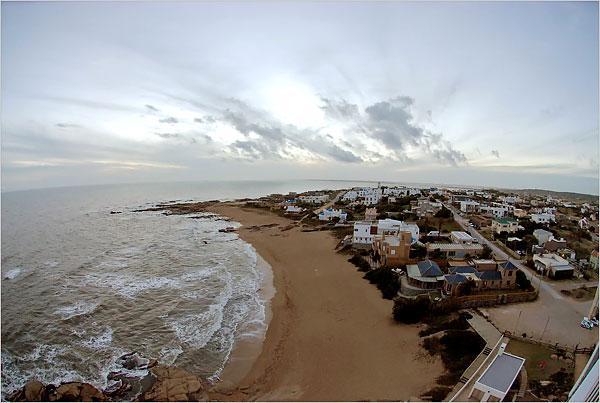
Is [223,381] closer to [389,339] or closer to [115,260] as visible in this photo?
[389,339]

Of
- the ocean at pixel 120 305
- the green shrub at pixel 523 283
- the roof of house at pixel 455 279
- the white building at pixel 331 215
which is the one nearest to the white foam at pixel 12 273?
the ocean at pixel 120 305

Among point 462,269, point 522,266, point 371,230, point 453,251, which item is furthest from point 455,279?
point 371,230

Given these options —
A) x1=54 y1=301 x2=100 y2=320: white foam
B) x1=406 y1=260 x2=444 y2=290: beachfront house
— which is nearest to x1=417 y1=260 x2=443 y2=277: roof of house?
x1=406 y1=260 x2=444 y2=290: beachfront house

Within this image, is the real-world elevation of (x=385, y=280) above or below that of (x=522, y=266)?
below

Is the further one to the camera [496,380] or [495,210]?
[495,210]

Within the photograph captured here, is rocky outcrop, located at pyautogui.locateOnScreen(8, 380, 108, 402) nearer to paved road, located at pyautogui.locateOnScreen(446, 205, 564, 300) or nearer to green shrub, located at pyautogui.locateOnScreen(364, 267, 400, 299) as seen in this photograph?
green shrub, located at pyautogui.locateOnScreen(364, 267, 400, 299)

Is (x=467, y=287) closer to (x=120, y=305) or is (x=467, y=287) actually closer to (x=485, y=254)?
(x=485, y=254)

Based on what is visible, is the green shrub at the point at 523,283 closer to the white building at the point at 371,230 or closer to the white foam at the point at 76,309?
the white building at the point at 371,230
